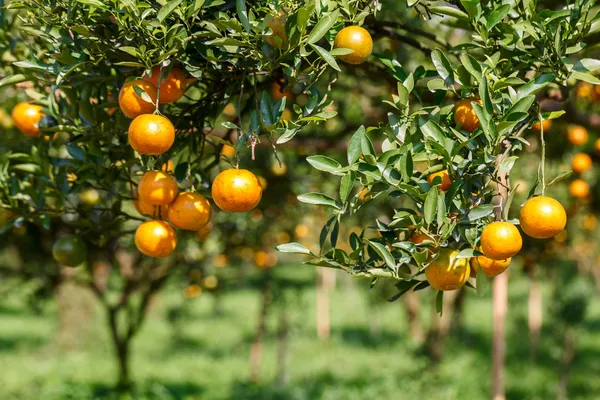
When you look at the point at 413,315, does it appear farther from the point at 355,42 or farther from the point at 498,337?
the point at 355,42

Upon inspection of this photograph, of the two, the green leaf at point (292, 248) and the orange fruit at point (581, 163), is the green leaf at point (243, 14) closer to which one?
the green leaf at point (292, 248)

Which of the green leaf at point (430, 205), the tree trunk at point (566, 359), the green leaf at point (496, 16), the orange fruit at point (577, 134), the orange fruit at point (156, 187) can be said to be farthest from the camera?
the tree trunk at point (566, 359)

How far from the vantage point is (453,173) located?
1.20 metres

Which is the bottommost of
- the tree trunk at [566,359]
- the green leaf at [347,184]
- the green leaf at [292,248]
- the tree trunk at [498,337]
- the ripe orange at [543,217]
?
the tree trunk at [566,359]

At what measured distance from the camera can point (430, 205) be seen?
1.13m

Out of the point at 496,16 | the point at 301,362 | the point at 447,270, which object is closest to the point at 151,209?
the point at 447,270

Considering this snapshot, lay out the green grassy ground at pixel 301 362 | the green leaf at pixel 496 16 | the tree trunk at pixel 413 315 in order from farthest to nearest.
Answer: the tree trunk at pixel 413 315 → the green grassy ground at pixel 301 362 → the green leaf at pixel 496 16

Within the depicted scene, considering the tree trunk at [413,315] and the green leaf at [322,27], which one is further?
the tree trunk at [413,315]

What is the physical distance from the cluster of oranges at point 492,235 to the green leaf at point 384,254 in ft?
0.26

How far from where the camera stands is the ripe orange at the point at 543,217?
46.8 inches

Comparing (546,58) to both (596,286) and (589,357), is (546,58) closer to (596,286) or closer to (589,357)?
(589,357)

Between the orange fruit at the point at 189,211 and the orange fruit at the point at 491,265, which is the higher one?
the orange fruit at the point at 189,211

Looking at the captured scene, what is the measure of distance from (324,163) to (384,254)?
21cm

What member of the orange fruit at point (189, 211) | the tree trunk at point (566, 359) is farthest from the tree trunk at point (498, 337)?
the orange fruit at point (189, 211)
